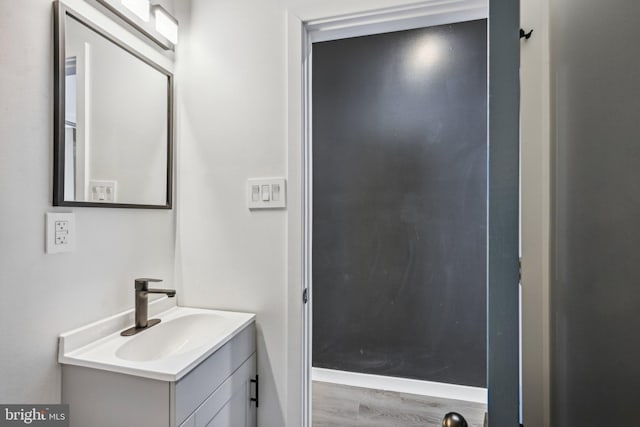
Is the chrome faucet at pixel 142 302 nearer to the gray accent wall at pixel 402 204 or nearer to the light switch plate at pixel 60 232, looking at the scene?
the light switch plate at pixel 60 232

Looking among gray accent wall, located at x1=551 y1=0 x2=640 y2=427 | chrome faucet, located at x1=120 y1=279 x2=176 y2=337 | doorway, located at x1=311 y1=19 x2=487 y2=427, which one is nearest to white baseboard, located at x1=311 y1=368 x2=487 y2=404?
doorway, located at x1=311 y1=19 x2=487 y2=427

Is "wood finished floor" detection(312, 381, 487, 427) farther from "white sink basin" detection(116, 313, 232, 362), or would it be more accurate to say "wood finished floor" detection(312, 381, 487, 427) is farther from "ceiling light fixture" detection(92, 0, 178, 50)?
"ceiling light fixture" detection(92, 0, 178, 50)

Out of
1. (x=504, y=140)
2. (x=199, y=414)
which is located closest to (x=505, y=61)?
(x=504, y=140)

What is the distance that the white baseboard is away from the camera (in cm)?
200

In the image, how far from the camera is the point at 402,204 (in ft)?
7.00

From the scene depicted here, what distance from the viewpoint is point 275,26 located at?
4.44 feet

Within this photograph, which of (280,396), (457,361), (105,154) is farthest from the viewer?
(457,361)

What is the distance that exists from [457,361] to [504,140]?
2.06 meters

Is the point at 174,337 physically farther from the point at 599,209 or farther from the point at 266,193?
the point at 599,209

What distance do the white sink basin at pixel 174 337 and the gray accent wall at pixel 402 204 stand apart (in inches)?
42.3

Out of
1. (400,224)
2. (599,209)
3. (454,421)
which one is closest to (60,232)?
(454,421)

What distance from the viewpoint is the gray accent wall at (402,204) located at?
202 cm

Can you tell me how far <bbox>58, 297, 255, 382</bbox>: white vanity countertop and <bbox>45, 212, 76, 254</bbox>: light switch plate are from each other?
0.27 meters

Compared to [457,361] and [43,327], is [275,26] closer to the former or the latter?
[43,327]
